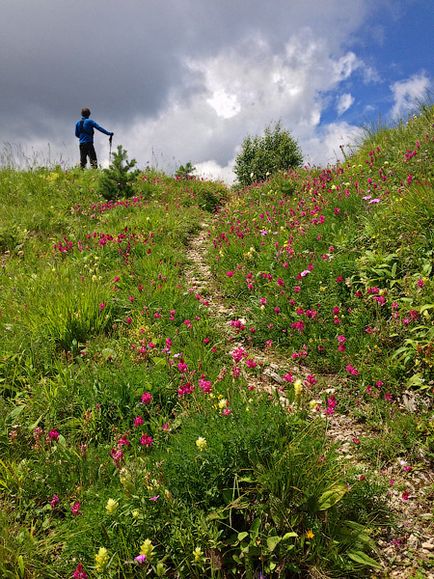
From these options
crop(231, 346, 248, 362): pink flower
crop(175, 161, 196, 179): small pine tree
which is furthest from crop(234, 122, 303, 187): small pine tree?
crop(231, 346, 248, 362): pink flower

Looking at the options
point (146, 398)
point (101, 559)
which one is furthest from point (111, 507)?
point (146, 398)

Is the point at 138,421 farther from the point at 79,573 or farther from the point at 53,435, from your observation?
the point at 79,573

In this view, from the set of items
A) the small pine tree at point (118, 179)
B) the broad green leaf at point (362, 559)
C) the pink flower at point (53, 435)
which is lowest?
the broad green leaf at point (362, 559)

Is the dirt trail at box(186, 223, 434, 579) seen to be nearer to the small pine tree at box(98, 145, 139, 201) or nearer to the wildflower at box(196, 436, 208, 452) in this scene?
the wildflower at box(196, 436, 208, 452)

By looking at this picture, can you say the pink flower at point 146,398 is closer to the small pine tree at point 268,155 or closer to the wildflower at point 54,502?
the wildflower at point 54,502

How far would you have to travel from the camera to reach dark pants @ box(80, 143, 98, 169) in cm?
1684

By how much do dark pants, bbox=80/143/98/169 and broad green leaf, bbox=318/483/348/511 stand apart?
16722 mm

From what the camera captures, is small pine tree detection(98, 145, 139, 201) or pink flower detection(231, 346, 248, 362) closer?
pink flower detection(231, 346, 248, 362)

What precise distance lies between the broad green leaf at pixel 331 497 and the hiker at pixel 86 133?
16.5 meters

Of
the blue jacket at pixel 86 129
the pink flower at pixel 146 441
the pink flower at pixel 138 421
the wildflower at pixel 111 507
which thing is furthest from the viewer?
the blue jacket at pixel 86 129

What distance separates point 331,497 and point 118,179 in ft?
38.4

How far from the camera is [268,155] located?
35094mm

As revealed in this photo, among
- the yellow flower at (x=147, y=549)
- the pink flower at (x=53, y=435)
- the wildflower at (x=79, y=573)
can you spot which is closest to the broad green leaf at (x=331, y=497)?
the yellow flower at (x=147, y=549)

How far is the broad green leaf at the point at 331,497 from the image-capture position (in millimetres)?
2771
